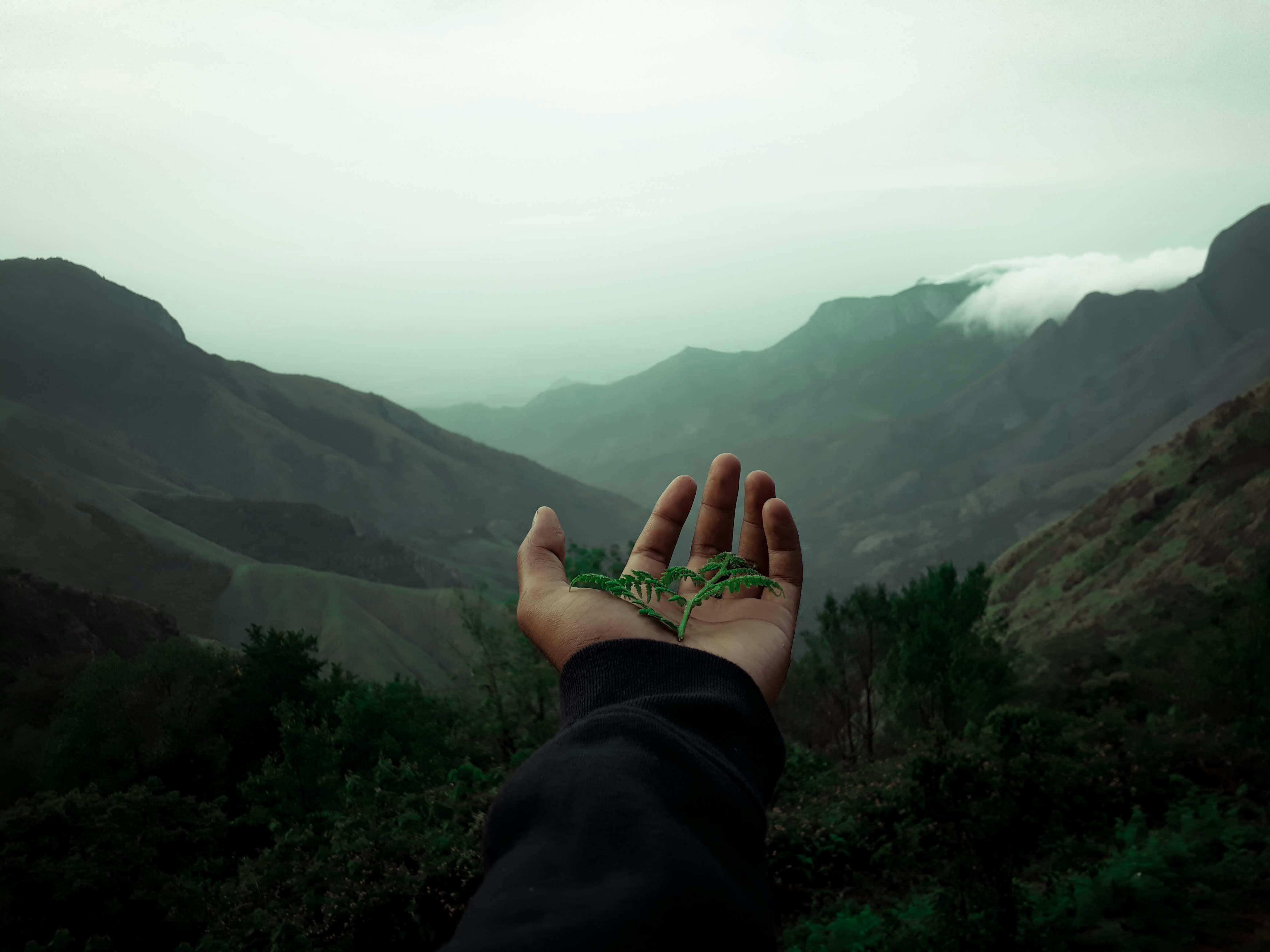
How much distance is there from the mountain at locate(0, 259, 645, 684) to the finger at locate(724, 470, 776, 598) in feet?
58.6

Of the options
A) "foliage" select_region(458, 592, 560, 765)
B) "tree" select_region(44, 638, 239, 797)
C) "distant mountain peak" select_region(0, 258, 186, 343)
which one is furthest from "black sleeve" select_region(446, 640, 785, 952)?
"distant mountain peak" select_region(0, 258, 186, 343)

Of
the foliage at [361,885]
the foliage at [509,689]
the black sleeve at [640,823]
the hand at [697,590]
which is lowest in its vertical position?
the foliage at [509,689]

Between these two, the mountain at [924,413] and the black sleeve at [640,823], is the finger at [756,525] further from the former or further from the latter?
the mountain at [924,413]

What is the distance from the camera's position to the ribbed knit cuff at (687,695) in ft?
5.12

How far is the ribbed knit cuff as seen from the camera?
61.5 inches

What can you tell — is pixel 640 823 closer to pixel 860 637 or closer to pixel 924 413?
pixel 860 637

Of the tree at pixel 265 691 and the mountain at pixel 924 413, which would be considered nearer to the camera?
the tree at pixel 265 691

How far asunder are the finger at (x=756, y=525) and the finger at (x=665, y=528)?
22cm

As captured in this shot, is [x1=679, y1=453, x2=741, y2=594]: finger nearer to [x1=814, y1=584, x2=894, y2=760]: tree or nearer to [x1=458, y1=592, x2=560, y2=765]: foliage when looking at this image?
[x1=458, y1=592, x2=560, y2=765]: foliage

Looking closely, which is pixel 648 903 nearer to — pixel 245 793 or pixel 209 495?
pixel 245 793

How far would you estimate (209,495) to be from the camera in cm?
A: 3606

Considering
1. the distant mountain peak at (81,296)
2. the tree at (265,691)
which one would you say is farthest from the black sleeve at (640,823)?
the distant mountain peak at (81,296)

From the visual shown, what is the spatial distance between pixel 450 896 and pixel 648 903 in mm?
6533

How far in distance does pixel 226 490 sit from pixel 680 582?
48459 millimetres
